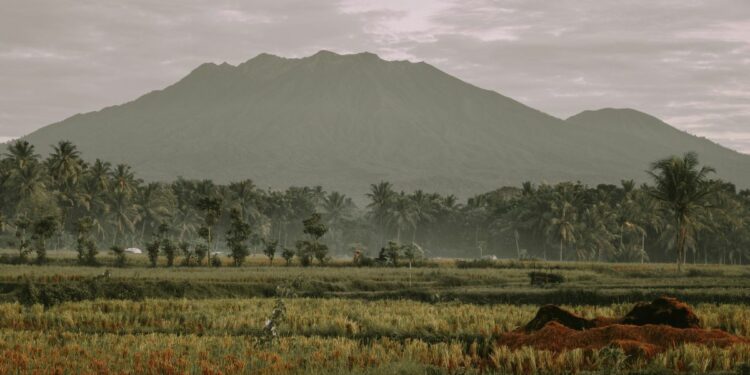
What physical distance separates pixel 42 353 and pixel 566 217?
9962 centimetres

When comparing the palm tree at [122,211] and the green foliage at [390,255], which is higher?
the palm tree at [122,211]

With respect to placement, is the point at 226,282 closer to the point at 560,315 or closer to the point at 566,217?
the point at 560,315

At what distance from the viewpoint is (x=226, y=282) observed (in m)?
47.4

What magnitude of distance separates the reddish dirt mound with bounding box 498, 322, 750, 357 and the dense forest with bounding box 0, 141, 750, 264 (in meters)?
50.6

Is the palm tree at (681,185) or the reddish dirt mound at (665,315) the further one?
the palm tree at (681,185)

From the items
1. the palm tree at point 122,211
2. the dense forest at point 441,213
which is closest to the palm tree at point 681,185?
the dense forest at point 441,213

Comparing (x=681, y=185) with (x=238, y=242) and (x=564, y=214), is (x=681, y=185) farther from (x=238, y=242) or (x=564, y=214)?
(x=564, y=214)

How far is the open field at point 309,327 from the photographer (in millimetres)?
18016

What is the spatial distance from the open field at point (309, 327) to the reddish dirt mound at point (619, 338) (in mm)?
785

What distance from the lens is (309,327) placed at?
2723 cm

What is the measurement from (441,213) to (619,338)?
134707mm

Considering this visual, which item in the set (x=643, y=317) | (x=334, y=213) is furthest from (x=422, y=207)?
(x=643, y=317)

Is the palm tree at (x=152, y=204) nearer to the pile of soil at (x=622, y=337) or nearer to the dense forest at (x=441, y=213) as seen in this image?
the dense forest at (x=441, y=213)

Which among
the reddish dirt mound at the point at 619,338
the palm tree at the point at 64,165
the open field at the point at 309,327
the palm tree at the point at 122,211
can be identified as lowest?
the open field at the point at 309,327
